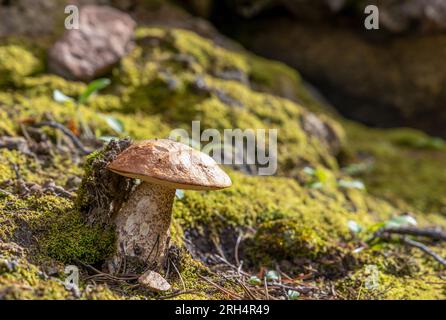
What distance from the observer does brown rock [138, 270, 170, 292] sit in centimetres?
196

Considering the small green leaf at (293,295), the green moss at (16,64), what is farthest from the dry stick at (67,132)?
the small green leaf at (293,295)

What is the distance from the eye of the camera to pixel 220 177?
2000 mm

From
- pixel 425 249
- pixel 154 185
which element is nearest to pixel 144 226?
pixel 154 185

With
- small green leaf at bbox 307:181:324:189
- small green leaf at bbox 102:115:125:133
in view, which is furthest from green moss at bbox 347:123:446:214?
small green leaf at bbox 102:115:125:133

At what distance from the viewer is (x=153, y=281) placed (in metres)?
1.98

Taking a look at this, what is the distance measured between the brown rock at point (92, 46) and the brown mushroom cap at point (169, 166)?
261 centimetres

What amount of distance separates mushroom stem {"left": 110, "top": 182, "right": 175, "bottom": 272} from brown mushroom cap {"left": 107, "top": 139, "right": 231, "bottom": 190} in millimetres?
209

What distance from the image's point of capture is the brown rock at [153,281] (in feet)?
6.45

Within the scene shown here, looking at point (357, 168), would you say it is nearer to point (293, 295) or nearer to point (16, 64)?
point (293, 295)

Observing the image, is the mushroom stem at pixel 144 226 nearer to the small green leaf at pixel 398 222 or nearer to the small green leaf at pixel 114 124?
the small green leaf at pixel 114 124

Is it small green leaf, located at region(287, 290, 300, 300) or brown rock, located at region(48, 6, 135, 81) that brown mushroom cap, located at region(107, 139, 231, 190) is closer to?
small green leaf, located at region(287, 290, 300, 300)

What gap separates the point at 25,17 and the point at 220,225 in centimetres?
337
